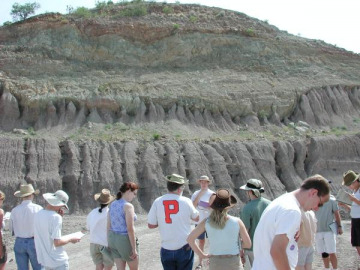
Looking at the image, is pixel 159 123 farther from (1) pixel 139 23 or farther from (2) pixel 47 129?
(1) pixel 139 23

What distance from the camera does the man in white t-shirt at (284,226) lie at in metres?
5.11

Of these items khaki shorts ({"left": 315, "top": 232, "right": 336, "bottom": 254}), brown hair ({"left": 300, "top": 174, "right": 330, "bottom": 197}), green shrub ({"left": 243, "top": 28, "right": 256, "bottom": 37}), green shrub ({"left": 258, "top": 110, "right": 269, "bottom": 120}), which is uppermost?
green shrub ({"left": 243, "top": 28, "right": 256, "bottom": 37})

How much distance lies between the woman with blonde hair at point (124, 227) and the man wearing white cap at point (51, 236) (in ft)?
3.16

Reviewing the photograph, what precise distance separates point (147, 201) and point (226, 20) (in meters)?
19.9

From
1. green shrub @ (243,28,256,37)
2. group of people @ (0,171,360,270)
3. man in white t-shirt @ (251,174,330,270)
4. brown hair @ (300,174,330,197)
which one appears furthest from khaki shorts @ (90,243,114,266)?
green shrub @ (243,28,256,37)

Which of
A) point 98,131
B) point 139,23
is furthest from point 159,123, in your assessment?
point 139,23

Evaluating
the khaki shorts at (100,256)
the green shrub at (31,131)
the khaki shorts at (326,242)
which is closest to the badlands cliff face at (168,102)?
the green shrub at (31,131)

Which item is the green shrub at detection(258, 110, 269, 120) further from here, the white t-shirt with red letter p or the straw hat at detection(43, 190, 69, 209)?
the straw hat at detection(43, 190, 69, 209)

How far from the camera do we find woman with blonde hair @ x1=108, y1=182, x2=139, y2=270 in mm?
8594

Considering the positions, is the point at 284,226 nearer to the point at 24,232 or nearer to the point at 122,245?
the point at 122,245

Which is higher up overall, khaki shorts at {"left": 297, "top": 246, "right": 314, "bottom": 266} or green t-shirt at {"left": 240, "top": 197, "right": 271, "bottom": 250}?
green t-shirt at {"left": 240, "top": 197, "right": 271, "bottom": 250}

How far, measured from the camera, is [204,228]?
7.14 metres

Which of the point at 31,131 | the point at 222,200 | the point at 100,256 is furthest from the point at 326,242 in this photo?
the point at 31,131

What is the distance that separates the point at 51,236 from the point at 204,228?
2293 mm
